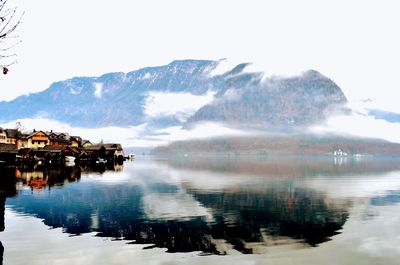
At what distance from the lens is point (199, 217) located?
45.6 metres

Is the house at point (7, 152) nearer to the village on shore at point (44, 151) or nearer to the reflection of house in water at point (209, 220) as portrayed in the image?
the village on shore at point (44, 151)

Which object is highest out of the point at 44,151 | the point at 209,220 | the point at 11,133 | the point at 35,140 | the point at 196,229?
the point at 11,133

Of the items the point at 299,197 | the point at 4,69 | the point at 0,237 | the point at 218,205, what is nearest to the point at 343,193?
the point at 299,197

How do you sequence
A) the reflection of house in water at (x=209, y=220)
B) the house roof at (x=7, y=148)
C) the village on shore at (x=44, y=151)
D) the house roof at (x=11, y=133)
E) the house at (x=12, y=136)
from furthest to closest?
the house roof at (x=11, y=133)
the house at (x=12, y=136)
the village on shore at (x=44, y=151)
the house roof at (x=7, y=148)
the reflection of house in water at (x=209, y=220)

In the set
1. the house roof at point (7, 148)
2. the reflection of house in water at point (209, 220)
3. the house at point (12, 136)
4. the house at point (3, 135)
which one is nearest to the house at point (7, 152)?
the house roof at point (7, 148)

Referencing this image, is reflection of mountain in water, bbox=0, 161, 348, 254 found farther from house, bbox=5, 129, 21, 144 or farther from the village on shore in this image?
house, bbox=5, 129, 21, 144

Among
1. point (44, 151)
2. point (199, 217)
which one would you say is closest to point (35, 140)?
point (44, 151)

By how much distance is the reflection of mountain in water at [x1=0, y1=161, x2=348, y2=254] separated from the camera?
35.6 metres

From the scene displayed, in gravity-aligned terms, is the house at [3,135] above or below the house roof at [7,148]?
above

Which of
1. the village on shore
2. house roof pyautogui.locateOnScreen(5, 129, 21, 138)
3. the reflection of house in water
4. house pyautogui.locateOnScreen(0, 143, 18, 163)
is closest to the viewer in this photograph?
the reflection of house in water

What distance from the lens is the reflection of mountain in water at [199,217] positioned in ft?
117

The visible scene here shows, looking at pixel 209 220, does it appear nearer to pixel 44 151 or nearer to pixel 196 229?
pixel 196 229

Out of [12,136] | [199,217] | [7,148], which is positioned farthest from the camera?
[12,136]

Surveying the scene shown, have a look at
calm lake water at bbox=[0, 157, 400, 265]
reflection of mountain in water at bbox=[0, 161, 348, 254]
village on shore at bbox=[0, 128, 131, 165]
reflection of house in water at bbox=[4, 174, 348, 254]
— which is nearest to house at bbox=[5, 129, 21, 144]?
village on shore at bbox=[0, 128, 131, 165]
